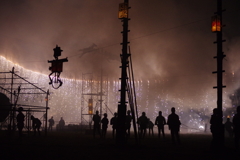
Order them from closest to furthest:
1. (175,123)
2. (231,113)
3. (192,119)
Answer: (175,123) → (231,113) → (192,119)

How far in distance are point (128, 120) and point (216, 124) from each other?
23.5 feet

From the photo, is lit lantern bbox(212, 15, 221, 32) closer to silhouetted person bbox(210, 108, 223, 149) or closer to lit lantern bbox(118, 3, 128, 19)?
silhouetted person bbox(210, 108, 223, 149)

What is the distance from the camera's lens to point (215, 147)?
37.7ft

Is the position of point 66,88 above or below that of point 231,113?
above

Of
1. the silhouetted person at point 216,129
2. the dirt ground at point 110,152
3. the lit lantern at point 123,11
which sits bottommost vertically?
the dirt ground at point 110,152

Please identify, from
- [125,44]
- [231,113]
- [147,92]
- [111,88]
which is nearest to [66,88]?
[111,88]

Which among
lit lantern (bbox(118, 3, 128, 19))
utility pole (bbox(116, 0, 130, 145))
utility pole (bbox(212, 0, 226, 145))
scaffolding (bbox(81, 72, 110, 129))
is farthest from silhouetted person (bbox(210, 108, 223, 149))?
scaffolding (bbox(81, 72, 110, 129))

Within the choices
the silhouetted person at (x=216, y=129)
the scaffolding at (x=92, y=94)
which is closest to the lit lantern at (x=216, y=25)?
the silhouetted person at (x=216, y=129)

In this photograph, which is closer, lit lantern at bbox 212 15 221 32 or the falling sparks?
lit lantern at bbox 212 15 221 32

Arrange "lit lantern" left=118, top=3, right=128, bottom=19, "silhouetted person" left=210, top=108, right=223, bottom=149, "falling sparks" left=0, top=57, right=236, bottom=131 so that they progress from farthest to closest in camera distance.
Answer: "falling sparks" left=0, top=57, right=236, bottom=131 < "lit lantern" left=118, top=3, right=128, bottom=19 < "silhouetted person" left=210, top=108, right=223, bottom=149

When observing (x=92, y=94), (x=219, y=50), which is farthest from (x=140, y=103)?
(x=219, y=50)

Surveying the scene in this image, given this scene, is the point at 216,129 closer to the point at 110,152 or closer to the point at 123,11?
the point at 110,152

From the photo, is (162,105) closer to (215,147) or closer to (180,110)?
(180,110)

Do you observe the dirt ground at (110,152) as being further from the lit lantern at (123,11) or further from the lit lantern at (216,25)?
the lit lantern at (123,11)
